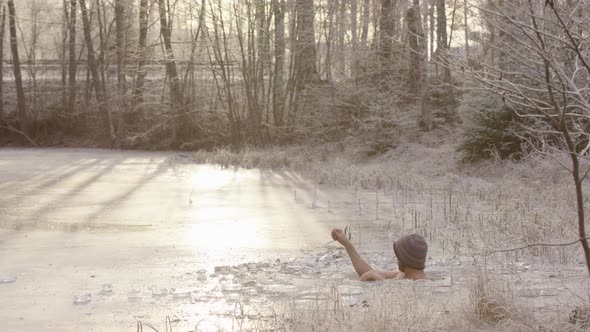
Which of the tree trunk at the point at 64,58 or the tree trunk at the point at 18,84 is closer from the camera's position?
the tree trunk at the point at 18,84

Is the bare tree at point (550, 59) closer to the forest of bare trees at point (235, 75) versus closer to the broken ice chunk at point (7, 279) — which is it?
the broken ice chunk at point (7, 279)

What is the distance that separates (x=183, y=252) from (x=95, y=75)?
2124 cm

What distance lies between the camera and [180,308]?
6.22m

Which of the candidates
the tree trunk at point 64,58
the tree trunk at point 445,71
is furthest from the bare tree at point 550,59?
the tree trunk at point 64,58

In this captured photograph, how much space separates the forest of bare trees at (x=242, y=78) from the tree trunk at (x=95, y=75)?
0.18ft

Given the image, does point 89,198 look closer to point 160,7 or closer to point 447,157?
point 447,157

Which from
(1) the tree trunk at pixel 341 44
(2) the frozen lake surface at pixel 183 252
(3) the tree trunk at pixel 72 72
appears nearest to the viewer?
(2) the frozen lake surface at pixel 183 252

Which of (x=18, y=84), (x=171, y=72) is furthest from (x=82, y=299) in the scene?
(x=18, y=84)

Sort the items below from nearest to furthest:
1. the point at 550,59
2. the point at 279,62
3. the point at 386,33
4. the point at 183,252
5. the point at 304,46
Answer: the point at 550,59 < the point at 183,252 < the point at 386,33 < the point at 304,46 < the point at 279,62

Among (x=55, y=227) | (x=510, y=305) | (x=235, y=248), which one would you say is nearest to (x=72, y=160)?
(x=55, y=227)

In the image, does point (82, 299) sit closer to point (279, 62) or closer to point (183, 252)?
point (183, 252)

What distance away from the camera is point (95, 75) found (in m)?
29.2

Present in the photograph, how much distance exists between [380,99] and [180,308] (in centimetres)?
1668

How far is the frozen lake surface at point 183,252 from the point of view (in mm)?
6207
